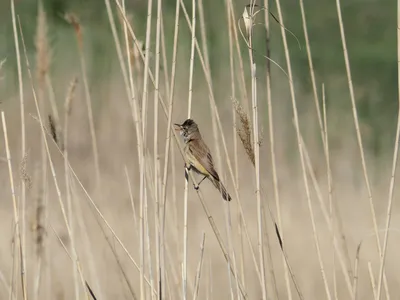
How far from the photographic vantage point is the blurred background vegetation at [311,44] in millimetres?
6883

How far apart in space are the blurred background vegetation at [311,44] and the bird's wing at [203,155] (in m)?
3.28

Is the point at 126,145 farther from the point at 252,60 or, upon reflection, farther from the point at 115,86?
the point at 252,60

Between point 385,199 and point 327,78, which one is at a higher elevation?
point 327,78

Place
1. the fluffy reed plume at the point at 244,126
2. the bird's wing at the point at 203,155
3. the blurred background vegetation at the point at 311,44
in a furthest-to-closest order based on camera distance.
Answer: the blurred background vegetation at the point at 311,44
the bird's wing at the point at 203,155
the fluffy reed plume at the point at 244,126

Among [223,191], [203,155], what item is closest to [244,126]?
[223,191]

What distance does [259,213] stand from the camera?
85.7 inches

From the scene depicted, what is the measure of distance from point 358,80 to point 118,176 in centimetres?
227

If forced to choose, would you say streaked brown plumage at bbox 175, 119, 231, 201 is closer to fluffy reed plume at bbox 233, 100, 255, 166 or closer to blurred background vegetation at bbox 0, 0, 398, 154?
fluffy reed plume at bbox 233, 100, 255, 166

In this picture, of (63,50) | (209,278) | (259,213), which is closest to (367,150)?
(63,50)

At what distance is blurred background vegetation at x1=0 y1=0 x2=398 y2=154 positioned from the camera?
22.6 ft

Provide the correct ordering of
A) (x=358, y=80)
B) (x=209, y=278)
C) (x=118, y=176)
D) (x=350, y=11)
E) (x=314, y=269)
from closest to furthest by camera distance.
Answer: (x=209, y=278) → (x=314, y=269) → (x=118, y=176) → (x=358, y=80) → (x=350, y=11)

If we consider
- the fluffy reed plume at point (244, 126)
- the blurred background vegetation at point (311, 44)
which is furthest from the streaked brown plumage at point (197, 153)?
the blurred background vegetation at point (311, 44)

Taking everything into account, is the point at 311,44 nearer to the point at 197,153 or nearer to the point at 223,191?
the point at 197,153

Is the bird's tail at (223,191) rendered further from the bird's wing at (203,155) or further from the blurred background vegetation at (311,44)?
the blurred background vegetation at (311,44)
